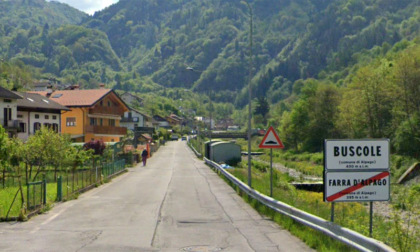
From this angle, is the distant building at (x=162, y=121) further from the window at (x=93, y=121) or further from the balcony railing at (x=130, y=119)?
the window at (x=93, y=121)

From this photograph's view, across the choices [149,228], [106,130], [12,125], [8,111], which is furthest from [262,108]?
[149,228]

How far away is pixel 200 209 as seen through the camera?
18406mm

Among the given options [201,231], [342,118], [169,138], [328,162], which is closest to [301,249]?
[328,162]

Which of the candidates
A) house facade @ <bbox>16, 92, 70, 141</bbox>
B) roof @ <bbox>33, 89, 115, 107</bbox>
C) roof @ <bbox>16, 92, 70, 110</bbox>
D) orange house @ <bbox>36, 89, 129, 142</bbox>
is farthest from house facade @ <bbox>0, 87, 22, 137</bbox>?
roof @ <bbox>33, 89, 115, 107</bbox>

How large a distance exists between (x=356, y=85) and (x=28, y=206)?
59.1 m

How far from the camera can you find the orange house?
67.2 meters

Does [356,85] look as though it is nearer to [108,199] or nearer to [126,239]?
[108,199]

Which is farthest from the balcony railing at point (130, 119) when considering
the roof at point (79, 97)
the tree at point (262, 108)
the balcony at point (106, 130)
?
the tree at point (262, 108)

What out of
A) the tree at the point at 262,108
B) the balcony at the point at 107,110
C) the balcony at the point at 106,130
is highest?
the tree at the point at 262,108

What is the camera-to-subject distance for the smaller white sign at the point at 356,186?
10812 millimetres

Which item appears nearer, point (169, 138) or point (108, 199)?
point (108, 199)

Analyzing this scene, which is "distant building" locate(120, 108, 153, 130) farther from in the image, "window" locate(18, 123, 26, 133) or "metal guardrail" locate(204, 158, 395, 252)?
"metal guardrail" locate(204, 158, 395, 252)

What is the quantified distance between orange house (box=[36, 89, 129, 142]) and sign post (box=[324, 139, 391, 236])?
57233 millimetres

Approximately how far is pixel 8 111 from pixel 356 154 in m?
46.3
